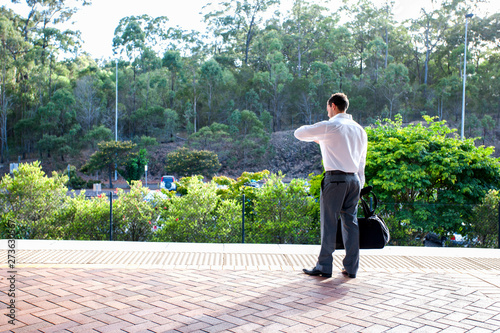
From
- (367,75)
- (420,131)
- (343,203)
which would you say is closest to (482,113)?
(367,75)

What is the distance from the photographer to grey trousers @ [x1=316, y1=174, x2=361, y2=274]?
431cm

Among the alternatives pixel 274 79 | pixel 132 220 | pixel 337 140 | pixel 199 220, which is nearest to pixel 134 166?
pixel 274 79

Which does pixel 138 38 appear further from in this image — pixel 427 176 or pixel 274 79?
pixel 427 176

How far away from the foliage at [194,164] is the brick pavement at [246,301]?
31.2 meters

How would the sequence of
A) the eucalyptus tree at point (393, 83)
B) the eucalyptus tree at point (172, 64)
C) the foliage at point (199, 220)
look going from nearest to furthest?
1. the foliage at point (199, 220)
2. the eucalyptus tree at point (393, 83)
3. the eucalyptus tree at point (172, 64)

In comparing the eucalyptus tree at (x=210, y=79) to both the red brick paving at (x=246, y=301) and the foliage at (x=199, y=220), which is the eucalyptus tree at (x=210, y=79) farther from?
the red brick paving at (x=246, y=301)

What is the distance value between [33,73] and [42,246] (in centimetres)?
4713

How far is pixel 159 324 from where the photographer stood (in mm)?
3131

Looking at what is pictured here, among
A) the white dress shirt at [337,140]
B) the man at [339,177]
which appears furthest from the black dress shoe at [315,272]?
the white dress shirt at [337,140]

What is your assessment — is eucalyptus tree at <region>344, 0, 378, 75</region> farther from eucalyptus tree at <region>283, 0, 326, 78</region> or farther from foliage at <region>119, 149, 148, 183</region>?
foliage at <region>119, 149, 148, 183</region>

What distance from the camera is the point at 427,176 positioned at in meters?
8.91

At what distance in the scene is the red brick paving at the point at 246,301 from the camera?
10.3 feet

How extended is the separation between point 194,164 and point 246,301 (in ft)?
108

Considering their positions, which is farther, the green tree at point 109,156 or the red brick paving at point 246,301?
the green tree at point 109,156
